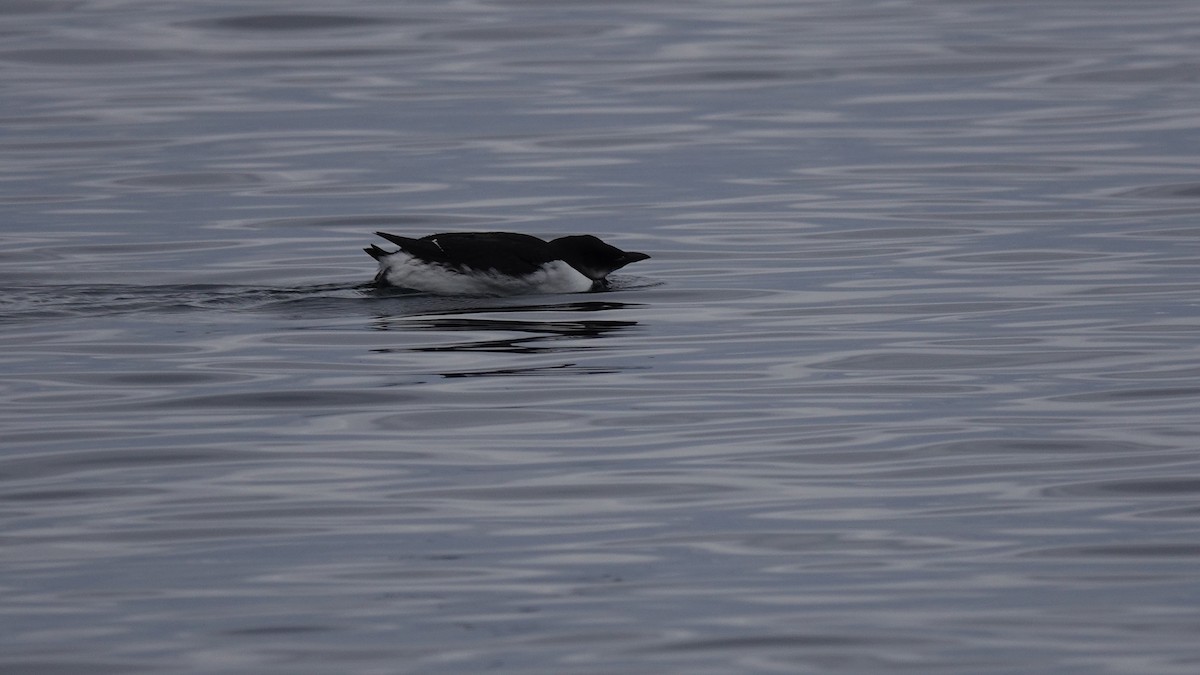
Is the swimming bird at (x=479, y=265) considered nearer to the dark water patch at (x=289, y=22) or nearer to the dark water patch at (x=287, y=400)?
the dark water patch at (x=287, y=400)

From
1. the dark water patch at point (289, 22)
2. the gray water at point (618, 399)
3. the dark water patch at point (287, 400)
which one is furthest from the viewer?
the dark water patch at point (289, 22)

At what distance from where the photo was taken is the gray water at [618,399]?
734 centimetres

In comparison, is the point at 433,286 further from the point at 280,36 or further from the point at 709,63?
the point at 280,36

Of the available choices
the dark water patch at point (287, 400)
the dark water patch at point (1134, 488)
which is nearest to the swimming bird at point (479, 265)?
the dark water patch at point (287, 400)

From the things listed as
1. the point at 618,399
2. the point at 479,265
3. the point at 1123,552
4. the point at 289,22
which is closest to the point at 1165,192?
the point at 479,265

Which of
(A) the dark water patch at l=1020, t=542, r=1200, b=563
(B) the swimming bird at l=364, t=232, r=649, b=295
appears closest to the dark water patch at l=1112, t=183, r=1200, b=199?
(B) the swimming bird at l=364, t=232, r=649, b=295

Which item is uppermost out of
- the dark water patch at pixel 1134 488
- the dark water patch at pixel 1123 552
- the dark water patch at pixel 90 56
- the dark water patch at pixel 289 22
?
the dark water patch at pixel 289 22

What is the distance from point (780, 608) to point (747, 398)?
12.4 ft

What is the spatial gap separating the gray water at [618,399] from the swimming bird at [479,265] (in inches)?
8.0

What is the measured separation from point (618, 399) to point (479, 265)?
385 cm

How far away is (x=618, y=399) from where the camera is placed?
11.1 meters

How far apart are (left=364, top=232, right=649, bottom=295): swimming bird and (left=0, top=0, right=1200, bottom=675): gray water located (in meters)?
0.20

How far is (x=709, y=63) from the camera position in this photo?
107 feet

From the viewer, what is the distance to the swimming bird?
14758 mm
